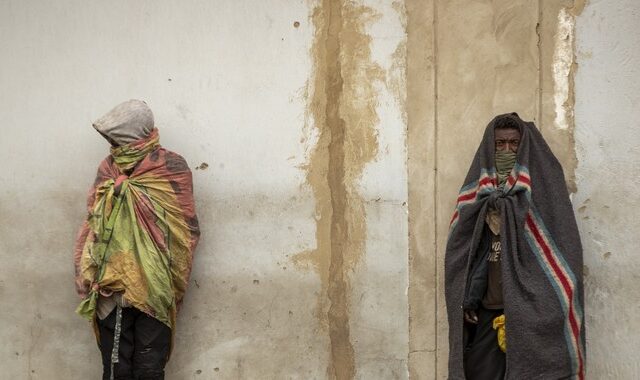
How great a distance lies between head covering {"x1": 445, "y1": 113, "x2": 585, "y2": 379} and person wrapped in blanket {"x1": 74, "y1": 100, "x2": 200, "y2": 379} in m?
1.38

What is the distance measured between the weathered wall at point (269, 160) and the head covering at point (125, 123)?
35cm

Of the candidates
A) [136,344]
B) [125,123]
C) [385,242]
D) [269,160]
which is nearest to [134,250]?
[136,344]

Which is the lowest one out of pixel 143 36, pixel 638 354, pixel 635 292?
pixel 638 354

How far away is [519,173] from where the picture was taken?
4.19 metres

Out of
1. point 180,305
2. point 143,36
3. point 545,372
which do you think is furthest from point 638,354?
point 143,36

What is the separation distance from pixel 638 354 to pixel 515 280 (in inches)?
35.7

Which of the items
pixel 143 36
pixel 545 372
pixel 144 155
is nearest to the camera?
pixel 545 372

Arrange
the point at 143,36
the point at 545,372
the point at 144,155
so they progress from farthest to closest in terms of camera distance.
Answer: the point at 143,36, the point at 144,155, the point at 545,372

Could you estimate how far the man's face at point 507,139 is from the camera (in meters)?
4.34

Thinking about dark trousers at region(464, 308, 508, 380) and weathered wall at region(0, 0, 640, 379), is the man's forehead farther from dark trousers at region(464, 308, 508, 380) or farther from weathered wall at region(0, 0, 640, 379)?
dark trousers at region(464, 308, 508, 380)

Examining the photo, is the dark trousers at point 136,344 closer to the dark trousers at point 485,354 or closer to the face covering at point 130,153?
the face covering at point 130,153

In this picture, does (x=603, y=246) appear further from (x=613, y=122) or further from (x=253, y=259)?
(x=253, y=259)

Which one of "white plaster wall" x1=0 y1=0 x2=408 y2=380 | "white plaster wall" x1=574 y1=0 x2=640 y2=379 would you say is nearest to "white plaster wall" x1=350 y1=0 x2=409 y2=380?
"white plaster wall" x1=0 y1=0 x2=408 y2=380

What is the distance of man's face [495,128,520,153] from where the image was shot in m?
4.34
